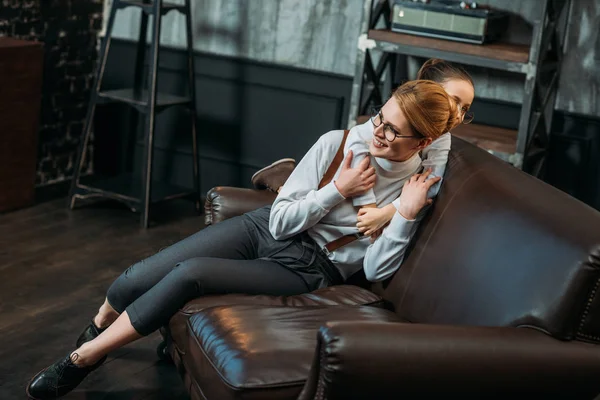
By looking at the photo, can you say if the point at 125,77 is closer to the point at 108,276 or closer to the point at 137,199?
the point at 137,199

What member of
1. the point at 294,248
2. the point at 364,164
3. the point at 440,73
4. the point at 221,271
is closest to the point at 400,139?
the point at 364,164

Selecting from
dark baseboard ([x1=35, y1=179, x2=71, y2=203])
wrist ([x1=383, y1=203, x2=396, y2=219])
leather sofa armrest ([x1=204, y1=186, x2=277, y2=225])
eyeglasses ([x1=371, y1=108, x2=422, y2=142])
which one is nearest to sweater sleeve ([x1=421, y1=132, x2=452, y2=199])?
wrist ([x1=383, y1=203, x2=396, y2=219])

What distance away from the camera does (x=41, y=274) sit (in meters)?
3.81

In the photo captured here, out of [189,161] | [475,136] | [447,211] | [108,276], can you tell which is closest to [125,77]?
[189,161]

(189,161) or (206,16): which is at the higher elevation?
(206,16)

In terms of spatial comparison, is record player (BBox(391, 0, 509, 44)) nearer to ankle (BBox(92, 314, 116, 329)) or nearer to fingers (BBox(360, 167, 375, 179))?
fingers (BBox(360, 167, 375, 179))

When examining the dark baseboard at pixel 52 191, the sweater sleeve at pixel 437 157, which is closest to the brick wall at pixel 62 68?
the dark baseboard at pixel 52 191

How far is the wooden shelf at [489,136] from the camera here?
3877 mm

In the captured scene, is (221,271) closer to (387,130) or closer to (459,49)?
(387,130)

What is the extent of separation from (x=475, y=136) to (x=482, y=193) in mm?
1556

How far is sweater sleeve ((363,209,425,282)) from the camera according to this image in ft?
8.39

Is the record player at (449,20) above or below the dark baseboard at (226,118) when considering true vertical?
above

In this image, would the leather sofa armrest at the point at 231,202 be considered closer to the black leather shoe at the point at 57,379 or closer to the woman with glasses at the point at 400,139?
the woman with glasses at the point at 400,139

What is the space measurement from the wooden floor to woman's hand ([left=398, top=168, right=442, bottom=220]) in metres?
1.00
